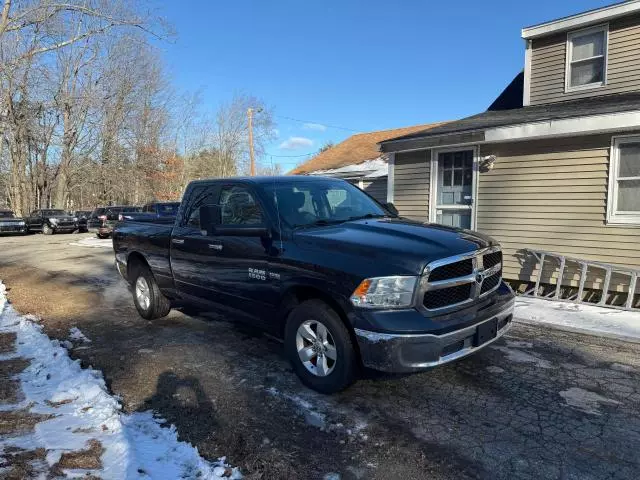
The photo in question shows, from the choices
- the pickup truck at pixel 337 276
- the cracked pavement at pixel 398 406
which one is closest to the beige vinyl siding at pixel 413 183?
the cracked pavement at pixel 398 406

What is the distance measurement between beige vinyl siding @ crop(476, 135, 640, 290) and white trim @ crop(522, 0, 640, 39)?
384cm

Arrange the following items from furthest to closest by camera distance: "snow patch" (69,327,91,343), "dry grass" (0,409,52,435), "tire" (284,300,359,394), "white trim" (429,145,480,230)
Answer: "white trim" (429,145,480,230) < "snow patch" (69,327,91,343) < "tire" (284,300,359,394) < "dry grass" (0,409,52,435)

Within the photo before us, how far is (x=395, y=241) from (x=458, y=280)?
1.90 ft

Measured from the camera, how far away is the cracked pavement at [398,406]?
9.86ft

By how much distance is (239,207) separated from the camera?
4.82m

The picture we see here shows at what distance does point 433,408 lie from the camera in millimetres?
3748

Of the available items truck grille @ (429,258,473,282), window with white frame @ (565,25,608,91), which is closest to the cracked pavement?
truck grille @ (429,258,473,282)

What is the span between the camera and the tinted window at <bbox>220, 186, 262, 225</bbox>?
4.57 meters

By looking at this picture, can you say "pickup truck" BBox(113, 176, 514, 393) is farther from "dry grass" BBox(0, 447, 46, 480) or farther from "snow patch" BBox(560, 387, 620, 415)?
"dry grass" BBox(0, 447, 46, 480)

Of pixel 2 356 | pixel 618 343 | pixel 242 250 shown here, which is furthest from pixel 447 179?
pixel 2 356

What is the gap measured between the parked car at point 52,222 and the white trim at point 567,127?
27570mm

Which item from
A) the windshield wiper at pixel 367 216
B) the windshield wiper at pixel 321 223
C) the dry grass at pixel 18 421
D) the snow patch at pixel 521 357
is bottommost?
the dry grass at pixel 18 421

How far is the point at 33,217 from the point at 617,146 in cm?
3194

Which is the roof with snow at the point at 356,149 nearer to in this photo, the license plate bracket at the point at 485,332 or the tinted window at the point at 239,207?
the tinted window at the point at 239,207
